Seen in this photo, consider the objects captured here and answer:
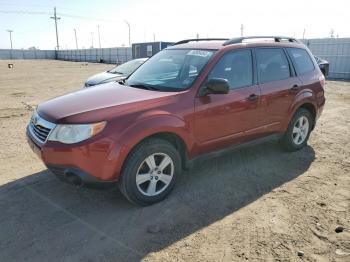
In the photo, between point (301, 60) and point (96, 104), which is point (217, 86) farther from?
point (301, 60)

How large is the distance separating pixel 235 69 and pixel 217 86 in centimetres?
75

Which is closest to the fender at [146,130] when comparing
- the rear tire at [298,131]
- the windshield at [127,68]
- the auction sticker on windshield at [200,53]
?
the auction sticker on windshield at [200,53]

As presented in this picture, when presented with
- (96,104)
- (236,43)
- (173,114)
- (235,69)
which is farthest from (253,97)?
Result: (96,104)

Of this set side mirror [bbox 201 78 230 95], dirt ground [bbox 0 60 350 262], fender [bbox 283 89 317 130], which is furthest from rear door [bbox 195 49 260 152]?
fender [bbox 283 89 317 130]

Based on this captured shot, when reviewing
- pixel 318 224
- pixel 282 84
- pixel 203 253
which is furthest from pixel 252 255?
pixel 282 84

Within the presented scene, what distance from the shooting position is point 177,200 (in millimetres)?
4141

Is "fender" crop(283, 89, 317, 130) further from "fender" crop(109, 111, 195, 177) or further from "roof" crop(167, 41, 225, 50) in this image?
"fender" crop(109, 111, 195, 177)

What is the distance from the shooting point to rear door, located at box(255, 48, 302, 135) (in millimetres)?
4945

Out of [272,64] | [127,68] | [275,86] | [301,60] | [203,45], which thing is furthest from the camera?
[127,68]

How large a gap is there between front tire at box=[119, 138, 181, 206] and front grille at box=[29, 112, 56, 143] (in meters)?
0.91

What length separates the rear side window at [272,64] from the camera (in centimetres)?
496

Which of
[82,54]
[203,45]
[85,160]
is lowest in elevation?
[85,160]

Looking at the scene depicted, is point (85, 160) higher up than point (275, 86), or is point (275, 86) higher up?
point (275, 86)

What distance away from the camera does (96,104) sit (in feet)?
12.6
